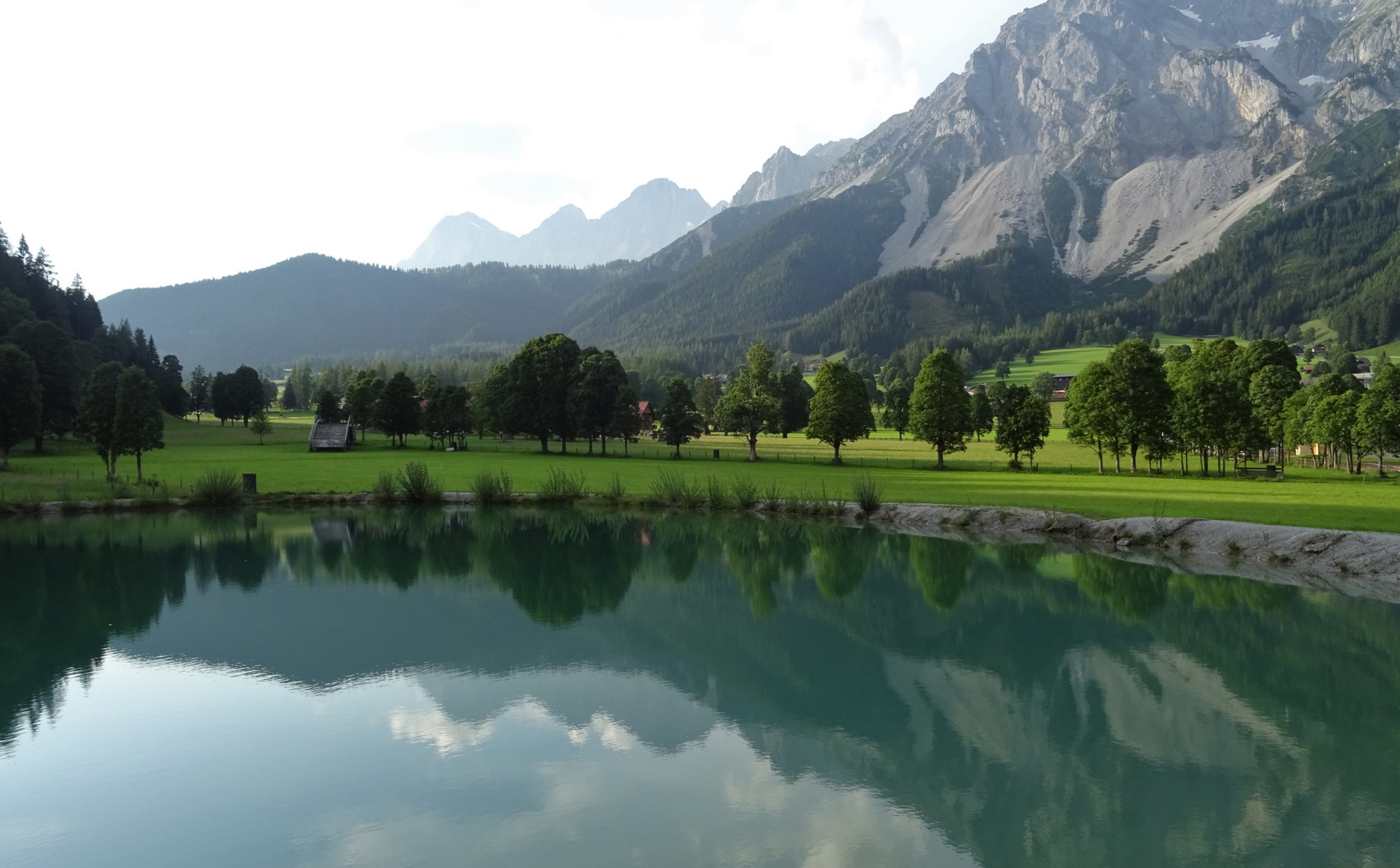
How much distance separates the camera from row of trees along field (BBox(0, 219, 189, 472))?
159 feet

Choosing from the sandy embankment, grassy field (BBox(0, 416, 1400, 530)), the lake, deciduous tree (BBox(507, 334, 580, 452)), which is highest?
deciduous tree (BBox(507, 334, 580, 452))

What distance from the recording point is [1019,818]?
12758 mm

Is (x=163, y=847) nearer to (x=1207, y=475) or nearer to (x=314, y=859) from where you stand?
(x=314, y=859)

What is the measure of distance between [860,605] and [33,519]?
41.1 metres

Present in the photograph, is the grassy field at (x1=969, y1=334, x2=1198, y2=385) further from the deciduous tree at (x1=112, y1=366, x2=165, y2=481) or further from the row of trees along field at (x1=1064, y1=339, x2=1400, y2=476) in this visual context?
the deciduous tree at (x1=112, y1=366, x2=165, y2=481)

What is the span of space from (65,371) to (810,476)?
2594 inches

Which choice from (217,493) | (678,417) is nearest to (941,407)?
(678,417)

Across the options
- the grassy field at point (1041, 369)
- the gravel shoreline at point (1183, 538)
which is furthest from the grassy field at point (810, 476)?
the grassy field at point (1041, 369)

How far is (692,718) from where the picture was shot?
17.3 metres

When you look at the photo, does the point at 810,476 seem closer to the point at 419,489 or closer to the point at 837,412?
the point at 837,412

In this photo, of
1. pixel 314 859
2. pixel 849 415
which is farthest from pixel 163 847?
pixel 849 415

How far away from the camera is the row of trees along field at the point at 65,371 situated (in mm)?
48562

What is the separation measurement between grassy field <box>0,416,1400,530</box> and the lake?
45.1 feet

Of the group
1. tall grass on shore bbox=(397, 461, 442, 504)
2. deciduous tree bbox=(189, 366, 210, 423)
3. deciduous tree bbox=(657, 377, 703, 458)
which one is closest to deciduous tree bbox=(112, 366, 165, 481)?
tall grass on shore bbox=(397, 461, 442, 504)
